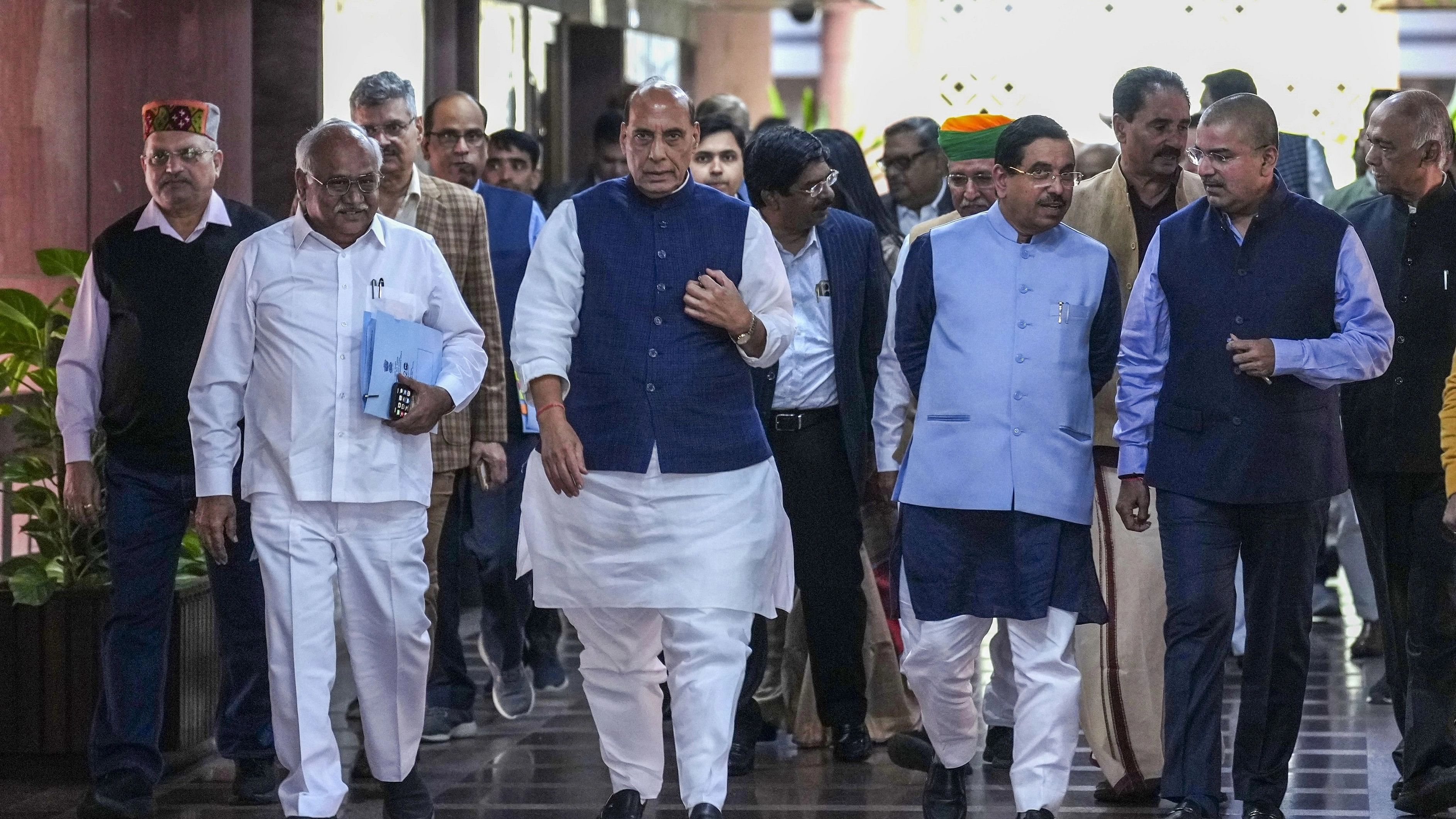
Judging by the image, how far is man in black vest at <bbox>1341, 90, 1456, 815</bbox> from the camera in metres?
5.85

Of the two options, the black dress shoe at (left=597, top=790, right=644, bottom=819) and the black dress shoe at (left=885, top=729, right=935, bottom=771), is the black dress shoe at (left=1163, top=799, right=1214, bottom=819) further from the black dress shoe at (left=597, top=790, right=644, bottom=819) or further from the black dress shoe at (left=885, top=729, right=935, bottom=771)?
the black dress shoe at (left=597, top=790, right=644, bottom=819)

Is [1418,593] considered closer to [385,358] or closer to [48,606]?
[385,358]

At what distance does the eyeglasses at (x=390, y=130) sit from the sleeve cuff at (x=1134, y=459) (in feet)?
8.81

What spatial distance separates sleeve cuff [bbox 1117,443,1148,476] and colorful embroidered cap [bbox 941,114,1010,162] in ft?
4.56

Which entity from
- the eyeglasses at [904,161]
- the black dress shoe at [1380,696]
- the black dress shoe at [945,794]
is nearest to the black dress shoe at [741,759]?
the black dress shoe at [945,794]

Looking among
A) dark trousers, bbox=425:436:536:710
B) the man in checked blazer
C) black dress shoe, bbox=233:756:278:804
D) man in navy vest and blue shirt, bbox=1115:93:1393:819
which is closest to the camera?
man in navy vest and blue shirt, bbox=1115:93:1393:819

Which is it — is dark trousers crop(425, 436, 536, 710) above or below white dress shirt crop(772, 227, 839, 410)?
below

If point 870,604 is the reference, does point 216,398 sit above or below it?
above

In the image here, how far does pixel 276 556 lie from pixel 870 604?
2.29 m

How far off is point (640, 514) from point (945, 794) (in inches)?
45.8

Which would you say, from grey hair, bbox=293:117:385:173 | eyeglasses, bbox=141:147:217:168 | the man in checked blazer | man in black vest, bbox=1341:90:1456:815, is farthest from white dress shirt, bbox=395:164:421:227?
man in black vest, bbox=1341:90:1456:815

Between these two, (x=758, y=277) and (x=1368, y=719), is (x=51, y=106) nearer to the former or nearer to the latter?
(x=758, y=277)

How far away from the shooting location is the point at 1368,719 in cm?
730

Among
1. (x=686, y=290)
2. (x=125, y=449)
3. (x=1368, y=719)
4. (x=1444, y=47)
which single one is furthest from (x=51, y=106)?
(x=1444, y=47)
